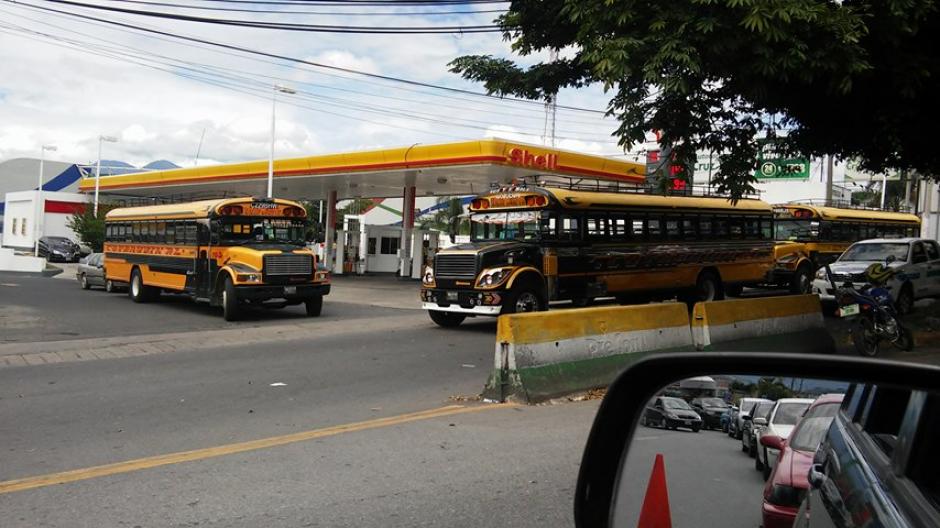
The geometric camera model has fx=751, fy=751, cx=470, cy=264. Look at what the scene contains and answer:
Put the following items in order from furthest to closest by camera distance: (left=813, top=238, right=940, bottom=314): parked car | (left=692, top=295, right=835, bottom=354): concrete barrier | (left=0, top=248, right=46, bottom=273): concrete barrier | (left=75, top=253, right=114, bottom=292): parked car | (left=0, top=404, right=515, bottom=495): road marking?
(left=0, top=248, right=46, bottom=273): concrete barrier → (left=75, top=253, right=114, bottom=292): parked car → (left=813, top=238, right=940, bottom=314): parked car → (left=692, top=295, right=835, bottom=354): concrete barrier → (left=0, top=404, right=515, bottom=495): road marking

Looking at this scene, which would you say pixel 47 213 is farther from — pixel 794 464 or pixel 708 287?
pixel 794 464

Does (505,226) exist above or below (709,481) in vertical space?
above

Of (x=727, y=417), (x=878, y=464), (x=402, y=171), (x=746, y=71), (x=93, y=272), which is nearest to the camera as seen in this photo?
(x=878, y=464)

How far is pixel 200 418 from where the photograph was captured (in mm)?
7492

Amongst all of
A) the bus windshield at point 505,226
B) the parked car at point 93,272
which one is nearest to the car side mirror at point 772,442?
the bus windshield at point 505,226

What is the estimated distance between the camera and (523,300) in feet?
48.0

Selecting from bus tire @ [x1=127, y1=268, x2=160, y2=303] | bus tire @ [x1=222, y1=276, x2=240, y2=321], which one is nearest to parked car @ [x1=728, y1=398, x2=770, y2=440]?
bus tire @ [x1=222, y1=276, x2=240, y2=321]

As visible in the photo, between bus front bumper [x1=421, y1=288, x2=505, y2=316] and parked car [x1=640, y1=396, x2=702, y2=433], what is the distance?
12.2m

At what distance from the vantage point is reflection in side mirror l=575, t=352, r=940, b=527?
1.69m

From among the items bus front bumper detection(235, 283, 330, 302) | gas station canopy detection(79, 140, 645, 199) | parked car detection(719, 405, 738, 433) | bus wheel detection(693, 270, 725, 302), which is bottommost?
bus front bumper detection(235, 283, 330, 302)

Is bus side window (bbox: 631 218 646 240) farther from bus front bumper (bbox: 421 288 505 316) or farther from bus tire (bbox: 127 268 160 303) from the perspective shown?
bus tire (bbox: 127 268 160 303)

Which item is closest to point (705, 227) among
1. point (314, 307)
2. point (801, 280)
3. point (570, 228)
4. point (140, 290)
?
point (570, 228)

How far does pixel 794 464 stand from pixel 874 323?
11.9 metres

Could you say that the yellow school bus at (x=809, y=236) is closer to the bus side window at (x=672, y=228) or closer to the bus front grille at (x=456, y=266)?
the bus side window at (x=672, y=228)
